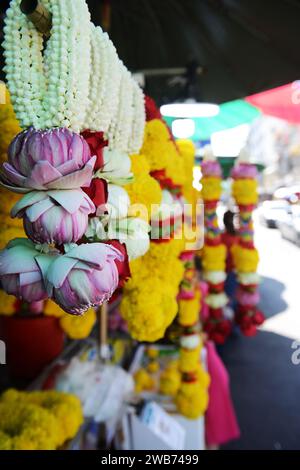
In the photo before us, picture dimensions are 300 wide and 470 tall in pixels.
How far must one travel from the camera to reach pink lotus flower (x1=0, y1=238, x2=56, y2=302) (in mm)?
287

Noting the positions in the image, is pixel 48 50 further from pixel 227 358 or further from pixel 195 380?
pixel 227 358

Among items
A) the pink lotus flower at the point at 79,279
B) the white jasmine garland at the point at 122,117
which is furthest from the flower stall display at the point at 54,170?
the white jasmine garland at the point at 122,117

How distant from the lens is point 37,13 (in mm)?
286

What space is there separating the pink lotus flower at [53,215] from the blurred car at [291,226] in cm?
77

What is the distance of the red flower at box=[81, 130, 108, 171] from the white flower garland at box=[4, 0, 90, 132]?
0.13ft

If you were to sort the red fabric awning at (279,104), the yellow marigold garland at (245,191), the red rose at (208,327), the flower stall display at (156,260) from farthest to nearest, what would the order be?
the red fabric awning at (279,104) < the red rose at (208,327) < the yellow marigold garland at (245,191) < the flower stall display at (156,260)

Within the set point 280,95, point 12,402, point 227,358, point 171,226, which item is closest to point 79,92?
point 171,226

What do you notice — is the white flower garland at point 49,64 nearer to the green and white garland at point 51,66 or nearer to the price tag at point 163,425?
the green and white garland at point 51,66

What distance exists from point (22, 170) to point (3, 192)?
176 millimetres

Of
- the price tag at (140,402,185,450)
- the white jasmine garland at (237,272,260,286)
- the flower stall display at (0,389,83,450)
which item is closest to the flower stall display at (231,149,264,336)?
the white jasmine garland at (237,272,260,286)

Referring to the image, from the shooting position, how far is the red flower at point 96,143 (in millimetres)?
344

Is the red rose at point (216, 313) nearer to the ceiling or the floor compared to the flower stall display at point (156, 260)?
nearer to the floor

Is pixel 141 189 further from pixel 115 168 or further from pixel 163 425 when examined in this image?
pixel 163 425
